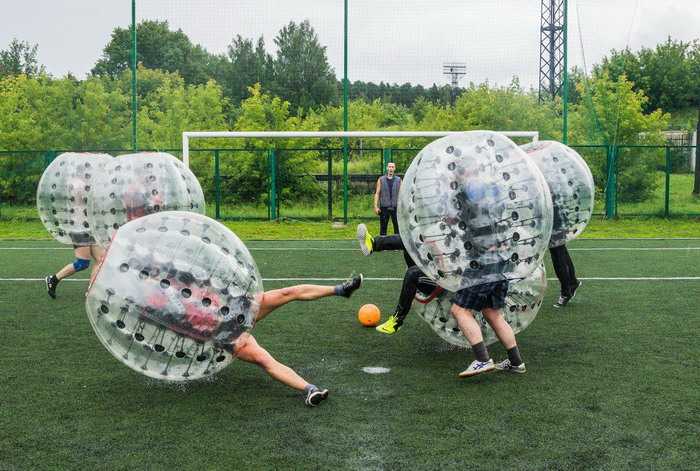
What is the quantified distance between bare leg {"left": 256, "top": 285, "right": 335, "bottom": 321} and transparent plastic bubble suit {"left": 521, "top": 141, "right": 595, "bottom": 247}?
3.30 m

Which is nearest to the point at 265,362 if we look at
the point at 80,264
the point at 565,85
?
the point at 80,264

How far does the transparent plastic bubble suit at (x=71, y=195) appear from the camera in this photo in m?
9.95

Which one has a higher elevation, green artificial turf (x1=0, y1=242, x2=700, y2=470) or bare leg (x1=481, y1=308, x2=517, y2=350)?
bare leg (x1=481, y1=308, x2=517, y2=350)

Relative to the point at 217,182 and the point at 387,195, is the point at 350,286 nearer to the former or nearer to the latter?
the point at 387,195

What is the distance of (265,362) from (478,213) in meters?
1.88

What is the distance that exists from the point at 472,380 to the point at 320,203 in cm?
1602

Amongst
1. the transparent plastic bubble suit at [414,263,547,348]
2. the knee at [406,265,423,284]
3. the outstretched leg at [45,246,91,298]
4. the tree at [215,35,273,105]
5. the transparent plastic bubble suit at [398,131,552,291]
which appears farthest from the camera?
the tree at [215,35,273,105]

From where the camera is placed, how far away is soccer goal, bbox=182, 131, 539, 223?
72.1 feet

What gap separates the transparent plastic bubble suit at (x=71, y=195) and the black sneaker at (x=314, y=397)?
17.5ft

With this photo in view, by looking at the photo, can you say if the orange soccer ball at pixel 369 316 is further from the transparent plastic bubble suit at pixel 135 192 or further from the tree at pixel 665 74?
the tree at pixel 665 74

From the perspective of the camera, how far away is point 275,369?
5.68 meters

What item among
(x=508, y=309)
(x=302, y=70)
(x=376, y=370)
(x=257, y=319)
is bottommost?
(x=376, y=370)

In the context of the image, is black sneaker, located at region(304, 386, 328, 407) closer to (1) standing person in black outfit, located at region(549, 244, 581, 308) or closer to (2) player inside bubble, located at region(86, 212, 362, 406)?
(2) player inside bubble, located at region(86, 212, 362, 406)

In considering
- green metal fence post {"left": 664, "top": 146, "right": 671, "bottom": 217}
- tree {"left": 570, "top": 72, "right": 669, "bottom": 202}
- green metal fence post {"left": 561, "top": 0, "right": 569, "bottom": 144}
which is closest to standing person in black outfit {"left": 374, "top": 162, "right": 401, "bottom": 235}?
green metal fence post {"left": 561, "top": 0, "right": 569, "bottom": 144}
